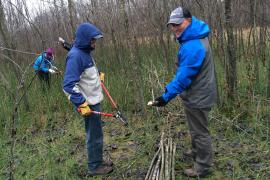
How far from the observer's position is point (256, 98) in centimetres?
446

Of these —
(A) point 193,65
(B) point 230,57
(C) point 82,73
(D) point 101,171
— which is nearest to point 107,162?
(D) point 101,171

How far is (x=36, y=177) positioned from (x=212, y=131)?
2.21 metres

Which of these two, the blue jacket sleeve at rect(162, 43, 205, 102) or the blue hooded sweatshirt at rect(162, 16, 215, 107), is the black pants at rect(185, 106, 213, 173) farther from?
the blue jacket sleeve at rect(162, 43, 205, 102)

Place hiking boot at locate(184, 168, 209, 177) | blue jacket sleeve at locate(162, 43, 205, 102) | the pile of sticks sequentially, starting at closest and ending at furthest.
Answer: blue jacket sleeve at locate(162, 43, 205, 102)
the pile of sticks
hiking boot at locate(184, 168, 209, 177)

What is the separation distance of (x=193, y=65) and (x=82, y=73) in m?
1.11

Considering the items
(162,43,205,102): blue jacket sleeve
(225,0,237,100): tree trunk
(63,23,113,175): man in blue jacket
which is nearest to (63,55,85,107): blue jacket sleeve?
(63,23,113,175): man in blue jacket

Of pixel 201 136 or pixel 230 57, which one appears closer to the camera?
pixel 201 136

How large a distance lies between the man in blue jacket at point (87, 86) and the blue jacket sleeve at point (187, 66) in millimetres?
819

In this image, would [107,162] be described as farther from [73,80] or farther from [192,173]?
[73,80]

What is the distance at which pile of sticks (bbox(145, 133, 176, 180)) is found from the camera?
3.04 metres

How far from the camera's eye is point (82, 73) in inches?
130

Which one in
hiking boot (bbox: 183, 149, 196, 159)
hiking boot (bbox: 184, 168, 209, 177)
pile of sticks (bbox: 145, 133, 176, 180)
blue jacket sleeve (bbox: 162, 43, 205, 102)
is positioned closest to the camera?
blue jacket sleeve (bbox: 162, 43, 205, 102)

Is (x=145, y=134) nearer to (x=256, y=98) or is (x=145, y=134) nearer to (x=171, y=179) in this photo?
(x=171, y=179)

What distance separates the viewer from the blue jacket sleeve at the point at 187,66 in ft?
9.37
